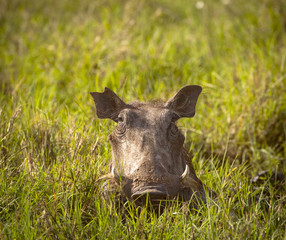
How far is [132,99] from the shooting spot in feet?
17.6

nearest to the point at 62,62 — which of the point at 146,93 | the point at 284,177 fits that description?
the point at 146,93

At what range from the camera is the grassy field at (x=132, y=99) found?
344cm

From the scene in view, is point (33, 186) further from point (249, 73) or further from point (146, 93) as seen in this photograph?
point (249, 73)

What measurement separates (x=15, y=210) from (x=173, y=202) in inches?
42.1

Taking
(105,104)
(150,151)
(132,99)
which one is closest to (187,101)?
(105,104)

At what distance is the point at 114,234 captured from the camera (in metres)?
3.26

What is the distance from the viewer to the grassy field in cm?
344

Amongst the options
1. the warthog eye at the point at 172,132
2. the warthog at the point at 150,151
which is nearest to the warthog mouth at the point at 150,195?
the warthog at the point at 150,151

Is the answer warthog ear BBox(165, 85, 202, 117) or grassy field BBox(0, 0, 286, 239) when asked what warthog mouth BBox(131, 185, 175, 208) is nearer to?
grassy field BBox(0, 0, 286, 239)

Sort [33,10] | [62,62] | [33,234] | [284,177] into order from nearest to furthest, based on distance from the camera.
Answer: [33,234] → [284,177] → [62,62] → [33,10]

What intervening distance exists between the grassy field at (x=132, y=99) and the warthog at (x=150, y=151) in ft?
0.54

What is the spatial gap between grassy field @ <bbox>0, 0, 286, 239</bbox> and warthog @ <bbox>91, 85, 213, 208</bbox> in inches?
6.4

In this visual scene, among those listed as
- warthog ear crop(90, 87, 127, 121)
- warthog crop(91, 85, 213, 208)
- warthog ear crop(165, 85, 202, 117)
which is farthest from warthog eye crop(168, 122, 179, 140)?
warthog ear crop(90, 87, 127, 121)

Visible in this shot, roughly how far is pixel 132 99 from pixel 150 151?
1.78 m
